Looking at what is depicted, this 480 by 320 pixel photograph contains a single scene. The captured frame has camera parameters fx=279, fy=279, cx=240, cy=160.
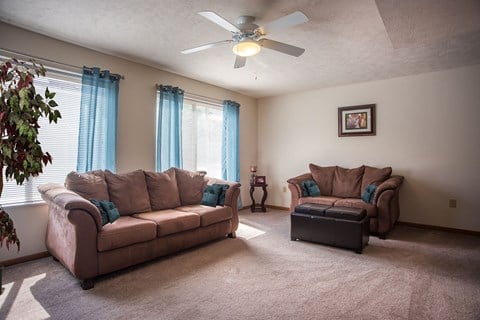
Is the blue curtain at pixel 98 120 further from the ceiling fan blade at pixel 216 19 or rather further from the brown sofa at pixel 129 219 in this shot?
the ceiling fan blade at pixel 216 19

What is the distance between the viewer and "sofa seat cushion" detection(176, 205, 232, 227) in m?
3.50

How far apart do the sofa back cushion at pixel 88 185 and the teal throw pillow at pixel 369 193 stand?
3532 millimetres

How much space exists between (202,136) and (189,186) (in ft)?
4.32

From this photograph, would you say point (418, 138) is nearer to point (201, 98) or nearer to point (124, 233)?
point (201, 98)

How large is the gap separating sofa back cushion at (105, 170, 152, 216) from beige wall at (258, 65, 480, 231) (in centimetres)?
337

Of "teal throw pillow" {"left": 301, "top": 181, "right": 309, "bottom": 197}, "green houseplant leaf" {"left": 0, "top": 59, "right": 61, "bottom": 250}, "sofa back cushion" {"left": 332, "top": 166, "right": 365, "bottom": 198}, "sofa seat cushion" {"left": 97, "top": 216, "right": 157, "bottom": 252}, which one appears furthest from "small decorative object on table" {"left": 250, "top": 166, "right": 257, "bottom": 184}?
"green houseplant leaf" {"left": 0, "top": 59, "right": 61, "bottom": 250}

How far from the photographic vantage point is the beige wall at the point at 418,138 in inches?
163

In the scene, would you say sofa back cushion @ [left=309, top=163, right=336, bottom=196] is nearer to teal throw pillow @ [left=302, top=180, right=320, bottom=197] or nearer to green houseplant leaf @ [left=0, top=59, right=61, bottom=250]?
teal throw pillow @ [left=302, top=180, right=320, bottom=197]

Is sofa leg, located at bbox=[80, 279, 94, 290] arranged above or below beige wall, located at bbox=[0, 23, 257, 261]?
below

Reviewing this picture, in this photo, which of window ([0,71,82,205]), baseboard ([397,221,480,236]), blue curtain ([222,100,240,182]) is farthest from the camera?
blue curtain ([222,100,240,182])

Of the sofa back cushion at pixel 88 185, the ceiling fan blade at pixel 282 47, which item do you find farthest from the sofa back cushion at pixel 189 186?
the ceiling fan blade at pixel 282 47

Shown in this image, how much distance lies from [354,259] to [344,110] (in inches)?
117

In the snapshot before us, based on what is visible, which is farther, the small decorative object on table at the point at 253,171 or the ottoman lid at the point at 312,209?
the small decorative object on table at the point at 253,171

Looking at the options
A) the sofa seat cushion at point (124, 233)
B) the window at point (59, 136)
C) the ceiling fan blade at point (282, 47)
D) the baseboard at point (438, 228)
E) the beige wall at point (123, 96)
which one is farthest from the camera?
the baseboard at point (438, 228)
